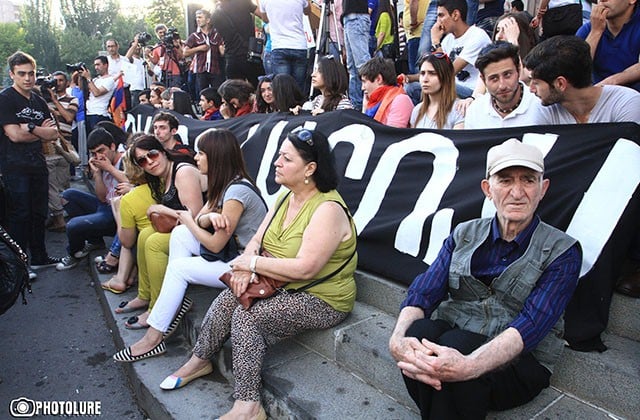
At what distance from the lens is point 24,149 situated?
5156 mm

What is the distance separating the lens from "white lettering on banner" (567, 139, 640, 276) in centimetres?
234

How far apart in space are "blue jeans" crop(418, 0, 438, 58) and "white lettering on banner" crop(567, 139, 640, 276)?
11.4 feet

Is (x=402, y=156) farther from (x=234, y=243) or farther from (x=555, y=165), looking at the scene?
(x=234, y=243)

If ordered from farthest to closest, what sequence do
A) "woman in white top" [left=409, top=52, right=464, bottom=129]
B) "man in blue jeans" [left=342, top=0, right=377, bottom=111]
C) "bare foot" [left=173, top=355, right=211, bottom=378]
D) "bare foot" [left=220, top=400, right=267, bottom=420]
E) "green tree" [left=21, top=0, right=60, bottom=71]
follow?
"green tree" [left=21, top=0, right=60, bottom=71] → "man in blue jeans" [left=342, top=0, right=377, bottom=111] → "woman in white top" [left=409, top=52, right=464, bottom=129] → "bare foot" [left=173, top=355, right=211, bottom=378] → "bare foot" [left=220, top=400, right=267, bottom=420]

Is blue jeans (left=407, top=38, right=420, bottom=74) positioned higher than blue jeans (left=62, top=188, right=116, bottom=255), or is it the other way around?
blue jeans (left=407, top=38, right=420, bottom=74)

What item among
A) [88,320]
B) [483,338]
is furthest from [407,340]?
[88,320]

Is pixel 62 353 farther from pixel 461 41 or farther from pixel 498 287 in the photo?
pixel 461 41

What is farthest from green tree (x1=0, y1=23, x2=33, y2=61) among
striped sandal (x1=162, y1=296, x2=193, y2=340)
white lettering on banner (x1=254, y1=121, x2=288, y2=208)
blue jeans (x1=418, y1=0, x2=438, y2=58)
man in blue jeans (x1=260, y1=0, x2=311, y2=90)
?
striped sandal (x1=162, y1=296, x2=193, y2=340)

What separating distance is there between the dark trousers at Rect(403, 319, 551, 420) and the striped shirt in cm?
13

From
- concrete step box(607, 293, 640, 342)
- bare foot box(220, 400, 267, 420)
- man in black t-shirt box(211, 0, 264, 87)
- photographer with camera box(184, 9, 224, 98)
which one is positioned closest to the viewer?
concrete step box(607, 293, 640, 342)

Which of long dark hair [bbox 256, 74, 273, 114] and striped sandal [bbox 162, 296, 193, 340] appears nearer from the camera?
striped sandal [bbox 162, 296, 193, 340]

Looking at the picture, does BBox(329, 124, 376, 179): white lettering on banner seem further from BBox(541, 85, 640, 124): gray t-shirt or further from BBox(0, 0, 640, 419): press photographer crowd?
BBox(541, 85, 640, 124): gray t-shirt

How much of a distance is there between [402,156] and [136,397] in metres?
2.41

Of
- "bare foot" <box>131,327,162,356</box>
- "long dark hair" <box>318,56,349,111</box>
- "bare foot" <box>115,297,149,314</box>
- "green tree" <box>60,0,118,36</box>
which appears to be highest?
"green tree" <box>60,0,118,36</box>
